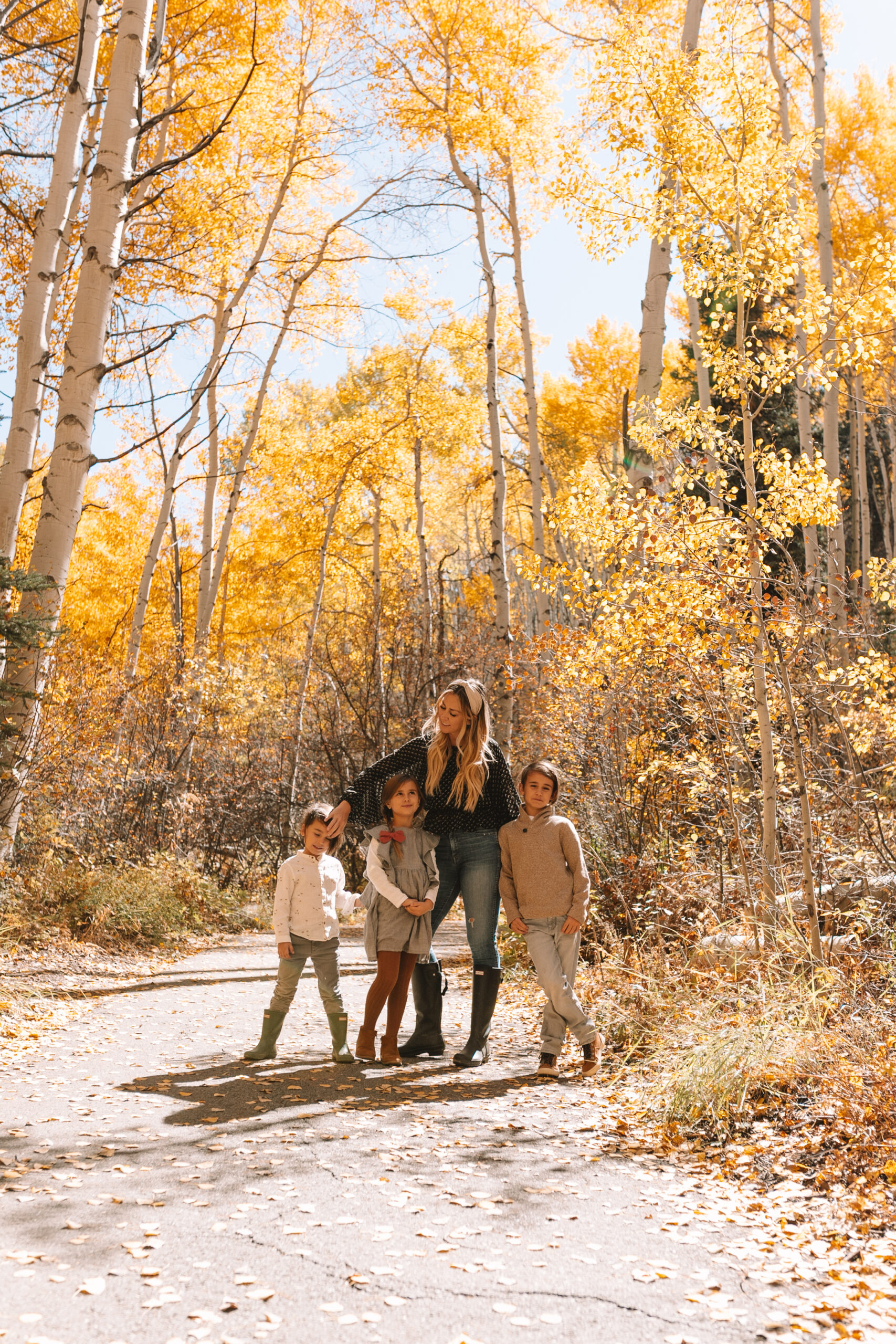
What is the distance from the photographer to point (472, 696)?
4.75m

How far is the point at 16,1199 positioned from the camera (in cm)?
276

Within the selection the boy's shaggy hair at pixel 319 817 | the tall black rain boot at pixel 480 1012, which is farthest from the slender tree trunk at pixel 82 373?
the tall black rain boot at pixel 480 1012

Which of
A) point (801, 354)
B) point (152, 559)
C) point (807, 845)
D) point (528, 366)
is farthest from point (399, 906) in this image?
point (528, 366)

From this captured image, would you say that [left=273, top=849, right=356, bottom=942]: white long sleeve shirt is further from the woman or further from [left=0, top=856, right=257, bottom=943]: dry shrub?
[left=0, top=856, right=257, bottom=943]: dry shrub

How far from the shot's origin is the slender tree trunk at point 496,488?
37.1 ft

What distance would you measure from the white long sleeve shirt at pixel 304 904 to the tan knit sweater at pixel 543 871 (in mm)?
791

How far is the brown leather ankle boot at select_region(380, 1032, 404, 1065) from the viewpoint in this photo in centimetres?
469

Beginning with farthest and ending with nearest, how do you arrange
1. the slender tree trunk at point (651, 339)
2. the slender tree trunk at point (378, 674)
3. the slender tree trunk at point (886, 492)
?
the slender tree trunk at point (886, 492), the slender tree trunk at point (378, 674), the slender tree trunk at point (651, 339)

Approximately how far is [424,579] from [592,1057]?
12218 mm

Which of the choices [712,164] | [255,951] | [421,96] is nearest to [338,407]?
[421,96]

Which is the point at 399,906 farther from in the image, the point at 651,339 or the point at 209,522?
the point at 209,522

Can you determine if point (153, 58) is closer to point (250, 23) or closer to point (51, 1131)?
point (51, 1131)

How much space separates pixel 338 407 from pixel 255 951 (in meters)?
15.4

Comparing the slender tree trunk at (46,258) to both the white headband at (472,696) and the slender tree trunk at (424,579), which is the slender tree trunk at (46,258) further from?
the slender tree trunk at (424,579)
